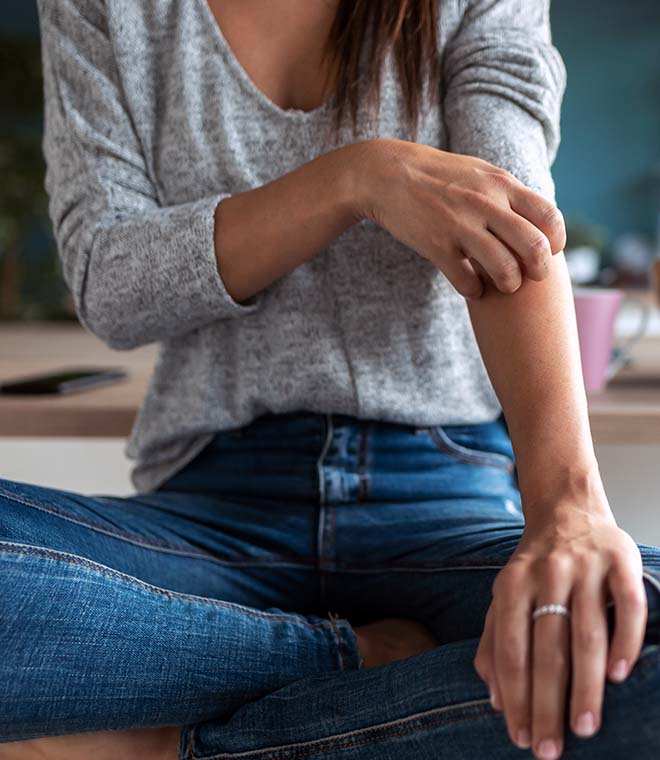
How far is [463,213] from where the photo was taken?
2.18 ft

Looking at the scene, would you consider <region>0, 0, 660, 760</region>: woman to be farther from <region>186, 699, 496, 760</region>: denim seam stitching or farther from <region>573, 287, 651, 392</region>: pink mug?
<region>573, 287, 651, 392</region>: pink mug

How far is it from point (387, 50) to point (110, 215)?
12.6 inches

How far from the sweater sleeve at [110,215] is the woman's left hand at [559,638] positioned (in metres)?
0.43

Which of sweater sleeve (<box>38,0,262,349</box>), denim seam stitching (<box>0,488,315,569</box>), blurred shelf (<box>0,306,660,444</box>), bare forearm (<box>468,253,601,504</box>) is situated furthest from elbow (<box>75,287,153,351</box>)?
bare forearm (<box>468,253,601,504</box>)

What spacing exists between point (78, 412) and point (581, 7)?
466cm

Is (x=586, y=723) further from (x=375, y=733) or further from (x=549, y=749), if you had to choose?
(x=375, y=733)

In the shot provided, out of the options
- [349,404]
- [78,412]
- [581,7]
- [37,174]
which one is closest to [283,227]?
[349,404]

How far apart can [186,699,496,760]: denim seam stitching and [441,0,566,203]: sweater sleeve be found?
47cm

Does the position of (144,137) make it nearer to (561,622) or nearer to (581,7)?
(561,622)

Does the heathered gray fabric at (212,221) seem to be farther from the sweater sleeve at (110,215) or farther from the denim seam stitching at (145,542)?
the denim seam stitching at (145,542)

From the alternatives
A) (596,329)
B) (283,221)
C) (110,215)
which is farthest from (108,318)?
(596,329)

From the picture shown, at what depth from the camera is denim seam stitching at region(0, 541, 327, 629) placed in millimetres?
646

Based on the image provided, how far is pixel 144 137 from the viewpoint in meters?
0.93

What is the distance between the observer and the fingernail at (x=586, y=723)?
469mm
